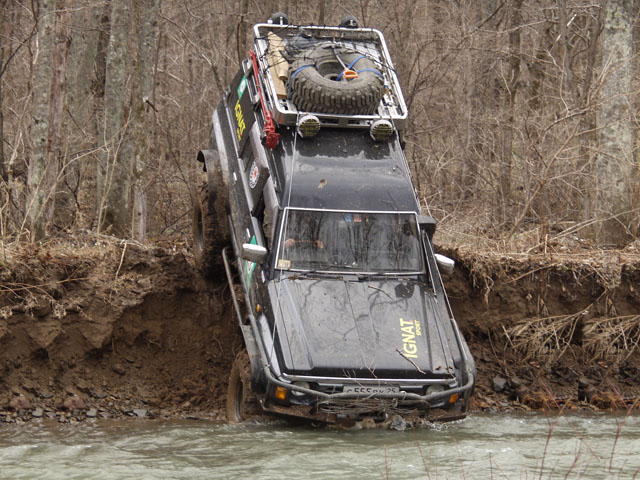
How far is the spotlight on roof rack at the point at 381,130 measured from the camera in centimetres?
980

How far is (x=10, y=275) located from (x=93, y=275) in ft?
3.26

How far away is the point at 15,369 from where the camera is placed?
394 inches

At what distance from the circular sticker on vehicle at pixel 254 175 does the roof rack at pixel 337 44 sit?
60cm

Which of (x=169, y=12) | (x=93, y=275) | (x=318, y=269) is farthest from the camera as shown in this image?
(x=169, y=12)

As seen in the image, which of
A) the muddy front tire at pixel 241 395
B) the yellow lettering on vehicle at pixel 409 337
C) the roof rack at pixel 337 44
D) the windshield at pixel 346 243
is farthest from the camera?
the roof rack at pixel 337 44

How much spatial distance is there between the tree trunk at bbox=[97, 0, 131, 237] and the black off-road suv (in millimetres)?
2587

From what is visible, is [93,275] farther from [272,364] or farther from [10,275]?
[272,364]

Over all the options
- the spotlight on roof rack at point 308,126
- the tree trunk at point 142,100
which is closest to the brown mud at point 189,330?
the tree trunk at point 142,100

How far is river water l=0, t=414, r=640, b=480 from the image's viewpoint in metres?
7.32

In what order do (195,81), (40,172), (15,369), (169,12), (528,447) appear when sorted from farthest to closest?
(169,12)
(195,81)
(40,172)
(15,369)
(528,447)

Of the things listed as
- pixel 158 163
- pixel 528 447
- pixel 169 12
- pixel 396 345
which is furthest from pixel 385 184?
pixel 169 12

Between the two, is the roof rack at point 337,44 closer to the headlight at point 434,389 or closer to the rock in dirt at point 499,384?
the headlight at point 434,389

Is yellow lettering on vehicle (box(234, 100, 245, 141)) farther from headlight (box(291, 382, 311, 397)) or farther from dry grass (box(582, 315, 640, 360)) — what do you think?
dry grass (box(582, 315, 640, 360))

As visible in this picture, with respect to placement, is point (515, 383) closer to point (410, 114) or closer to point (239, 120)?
point (239, 120)
